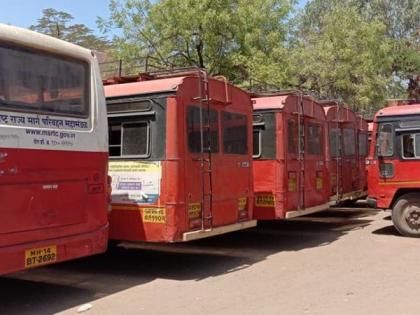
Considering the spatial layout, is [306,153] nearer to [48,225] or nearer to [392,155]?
[392,155]

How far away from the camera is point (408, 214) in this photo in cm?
1227

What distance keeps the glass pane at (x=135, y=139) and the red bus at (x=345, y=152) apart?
20.2 ft

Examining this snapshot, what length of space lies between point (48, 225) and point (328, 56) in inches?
777

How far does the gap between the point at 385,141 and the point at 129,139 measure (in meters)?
6.20

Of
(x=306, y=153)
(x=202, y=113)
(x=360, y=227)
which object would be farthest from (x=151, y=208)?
(x=360, y=227)

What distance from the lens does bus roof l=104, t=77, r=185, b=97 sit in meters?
8.39

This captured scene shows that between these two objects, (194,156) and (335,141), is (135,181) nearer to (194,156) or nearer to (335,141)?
(194,156)

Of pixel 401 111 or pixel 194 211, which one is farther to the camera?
pixel 401 111

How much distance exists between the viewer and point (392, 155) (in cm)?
1247

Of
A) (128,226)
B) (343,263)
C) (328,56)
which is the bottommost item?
(343,263)

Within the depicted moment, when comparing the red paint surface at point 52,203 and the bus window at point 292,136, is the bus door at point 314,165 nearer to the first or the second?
the bus window at point 292,136

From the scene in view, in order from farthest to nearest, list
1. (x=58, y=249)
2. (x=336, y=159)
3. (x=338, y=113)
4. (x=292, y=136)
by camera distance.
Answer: (x=338, y=113)
(x=336, y=159)
(x=292, y=136)
(x=58, y=249)

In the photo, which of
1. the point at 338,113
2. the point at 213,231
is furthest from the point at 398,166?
the point at 213,231

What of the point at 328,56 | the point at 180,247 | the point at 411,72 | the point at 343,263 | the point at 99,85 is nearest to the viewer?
the point at 99,85
